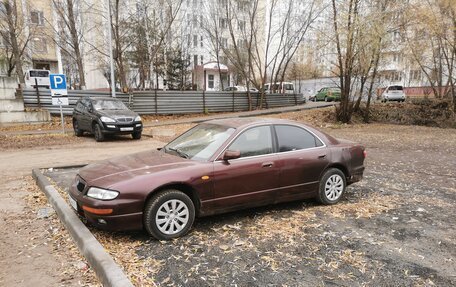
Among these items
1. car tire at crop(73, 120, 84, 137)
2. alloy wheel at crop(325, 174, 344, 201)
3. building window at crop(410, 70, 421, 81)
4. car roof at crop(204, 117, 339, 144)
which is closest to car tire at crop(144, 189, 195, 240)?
car roof at crop(204, 117, 339, 144)

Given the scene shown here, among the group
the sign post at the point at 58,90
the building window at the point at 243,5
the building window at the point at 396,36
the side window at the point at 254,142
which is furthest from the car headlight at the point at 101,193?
the building window at the point at 243,5

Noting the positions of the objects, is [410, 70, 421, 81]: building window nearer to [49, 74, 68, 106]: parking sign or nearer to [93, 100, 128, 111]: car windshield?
[93, 100, 128, 111]: car windshield

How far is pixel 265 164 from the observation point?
4.65m

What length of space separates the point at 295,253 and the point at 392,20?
1602 cm

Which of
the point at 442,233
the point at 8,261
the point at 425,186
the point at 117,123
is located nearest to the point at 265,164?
the point at 442,233

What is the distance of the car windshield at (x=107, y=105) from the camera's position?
523 inches

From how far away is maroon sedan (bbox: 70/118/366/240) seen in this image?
383cm

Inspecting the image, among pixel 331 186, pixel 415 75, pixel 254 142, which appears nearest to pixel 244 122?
pixel 254 142

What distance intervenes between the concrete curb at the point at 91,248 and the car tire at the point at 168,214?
630 millimetres

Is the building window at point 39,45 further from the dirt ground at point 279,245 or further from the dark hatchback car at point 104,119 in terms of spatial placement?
the dirt ground at point 279,245

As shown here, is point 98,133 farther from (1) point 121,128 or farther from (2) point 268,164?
(2) point 268,164

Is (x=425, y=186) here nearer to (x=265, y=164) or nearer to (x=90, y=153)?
(x=265, y=164)

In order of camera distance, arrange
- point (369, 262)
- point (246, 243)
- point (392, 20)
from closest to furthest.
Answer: point (369, 262)
point (246, 243)
point (392, 20)

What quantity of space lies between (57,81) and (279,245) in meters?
12.4
